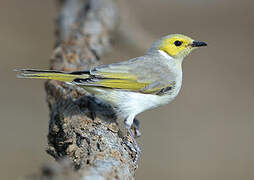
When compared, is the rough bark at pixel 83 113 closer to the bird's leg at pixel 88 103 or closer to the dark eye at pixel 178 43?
the bird's leg at pixel 88 103

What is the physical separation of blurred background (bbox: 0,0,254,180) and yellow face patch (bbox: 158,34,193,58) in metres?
1.57

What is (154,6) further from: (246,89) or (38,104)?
(38,104)

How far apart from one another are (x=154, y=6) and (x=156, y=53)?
393 inches

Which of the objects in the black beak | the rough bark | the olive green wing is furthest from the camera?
the black beak

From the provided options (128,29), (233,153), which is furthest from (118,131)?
(233,153)

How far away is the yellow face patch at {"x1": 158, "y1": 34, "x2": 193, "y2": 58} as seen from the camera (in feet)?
15.3

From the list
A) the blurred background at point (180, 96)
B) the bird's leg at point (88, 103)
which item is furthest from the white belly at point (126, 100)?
the blurred background at point (180, 96)

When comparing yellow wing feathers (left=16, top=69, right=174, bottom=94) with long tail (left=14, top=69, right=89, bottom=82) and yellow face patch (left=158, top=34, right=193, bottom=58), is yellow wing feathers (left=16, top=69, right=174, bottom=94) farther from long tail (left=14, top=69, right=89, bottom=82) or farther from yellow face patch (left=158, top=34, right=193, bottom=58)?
yellow face patch (left=158, top=34, right=193, bottom=58)

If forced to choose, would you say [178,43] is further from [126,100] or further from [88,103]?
[88,103]

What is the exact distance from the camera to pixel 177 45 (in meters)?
4.71

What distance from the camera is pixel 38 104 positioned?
9.47m

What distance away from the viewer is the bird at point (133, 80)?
13.0 ft

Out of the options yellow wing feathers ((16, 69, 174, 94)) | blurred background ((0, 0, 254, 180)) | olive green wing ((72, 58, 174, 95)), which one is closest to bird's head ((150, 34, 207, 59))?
olive green wing ((72, 58, 174, 95))

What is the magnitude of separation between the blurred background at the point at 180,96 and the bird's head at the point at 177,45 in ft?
5.11
